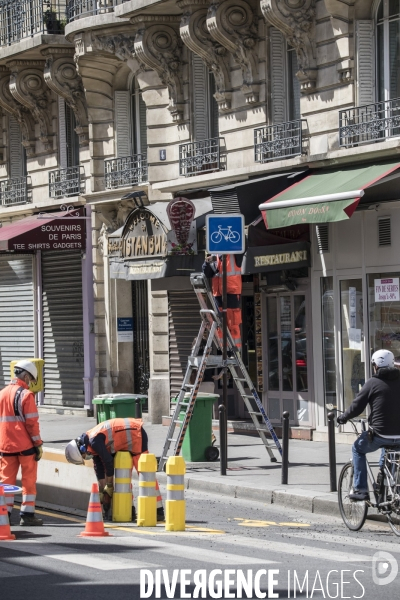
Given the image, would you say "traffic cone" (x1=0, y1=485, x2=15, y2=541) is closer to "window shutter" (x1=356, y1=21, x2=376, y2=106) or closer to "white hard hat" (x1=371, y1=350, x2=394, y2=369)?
"white hard hat" (x1=371, y1=350, x2=394, y2=369)

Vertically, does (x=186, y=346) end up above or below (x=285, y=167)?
below

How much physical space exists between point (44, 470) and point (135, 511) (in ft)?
6.29

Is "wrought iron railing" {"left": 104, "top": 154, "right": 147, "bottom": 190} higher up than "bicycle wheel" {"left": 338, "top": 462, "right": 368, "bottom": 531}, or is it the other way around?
"wrought iron railing" {"left": 104, "top": 154, "right": 147, "bottom": 190}

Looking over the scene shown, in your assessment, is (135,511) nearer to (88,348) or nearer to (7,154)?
(88,348)

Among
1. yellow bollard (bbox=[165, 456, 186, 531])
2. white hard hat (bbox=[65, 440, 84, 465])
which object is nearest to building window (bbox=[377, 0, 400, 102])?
white hard hat (bbox=[65, 440, 84, 465])

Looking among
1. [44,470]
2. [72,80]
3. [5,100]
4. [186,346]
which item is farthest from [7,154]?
[44,470]

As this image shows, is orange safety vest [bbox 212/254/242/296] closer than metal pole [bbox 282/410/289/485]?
No

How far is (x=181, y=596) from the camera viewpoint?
801 cm

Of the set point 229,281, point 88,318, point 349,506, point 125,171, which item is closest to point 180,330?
point 88,318

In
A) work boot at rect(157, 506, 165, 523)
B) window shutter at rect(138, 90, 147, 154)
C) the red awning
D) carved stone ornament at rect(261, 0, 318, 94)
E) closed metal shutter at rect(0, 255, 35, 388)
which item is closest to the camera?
work boot at rect(157, 506, 165, 523)

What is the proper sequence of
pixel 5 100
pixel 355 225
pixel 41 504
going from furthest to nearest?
pixel 5 100
pixel 355 225
pixel 41 504

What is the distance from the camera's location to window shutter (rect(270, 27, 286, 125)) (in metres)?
19.7

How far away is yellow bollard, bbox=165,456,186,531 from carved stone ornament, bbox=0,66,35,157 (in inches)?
687

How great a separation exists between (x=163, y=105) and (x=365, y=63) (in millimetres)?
5677
